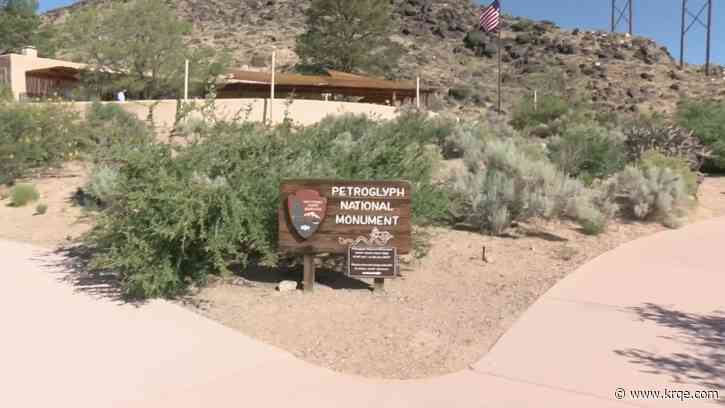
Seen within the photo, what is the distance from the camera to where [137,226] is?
678 cm

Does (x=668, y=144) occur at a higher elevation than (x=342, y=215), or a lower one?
higher

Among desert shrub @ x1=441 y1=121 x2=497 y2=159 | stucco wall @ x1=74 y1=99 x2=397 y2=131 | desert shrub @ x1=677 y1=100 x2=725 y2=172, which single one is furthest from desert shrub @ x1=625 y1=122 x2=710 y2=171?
stucco wall @ x1=74 y1=99 x2=397 y2=131

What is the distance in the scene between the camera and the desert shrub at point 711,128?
16406mm

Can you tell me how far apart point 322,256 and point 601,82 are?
49.0 metres

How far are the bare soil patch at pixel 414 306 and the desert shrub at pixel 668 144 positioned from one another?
697cm

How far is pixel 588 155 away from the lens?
14062mm

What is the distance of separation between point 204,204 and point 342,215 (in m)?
1.39

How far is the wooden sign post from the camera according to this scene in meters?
6.78

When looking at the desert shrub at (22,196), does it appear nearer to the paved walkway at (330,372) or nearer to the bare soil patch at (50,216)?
the bare soil patch at (50,216)

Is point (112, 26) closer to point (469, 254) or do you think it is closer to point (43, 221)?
point (43, 221)

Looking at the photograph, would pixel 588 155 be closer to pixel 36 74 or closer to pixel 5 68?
pixel 36 74

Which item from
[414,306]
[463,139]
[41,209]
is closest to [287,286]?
[414,306]

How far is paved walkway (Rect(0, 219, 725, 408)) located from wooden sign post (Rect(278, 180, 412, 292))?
133 centimetres

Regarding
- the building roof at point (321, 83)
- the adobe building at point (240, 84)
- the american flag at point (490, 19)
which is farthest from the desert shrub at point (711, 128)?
the building roof at point (321, 83)
